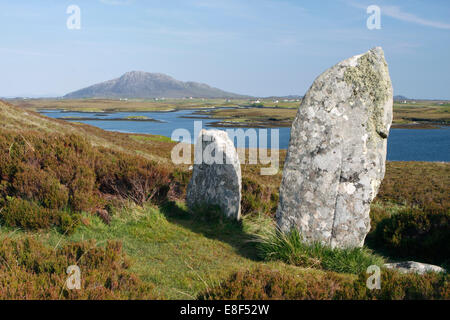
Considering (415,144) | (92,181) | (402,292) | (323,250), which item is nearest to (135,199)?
(92,181)

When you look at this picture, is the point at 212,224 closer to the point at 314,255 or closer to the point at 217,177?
the point at 217,177

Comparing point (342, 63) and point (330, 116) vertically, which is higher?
point (342, 63)

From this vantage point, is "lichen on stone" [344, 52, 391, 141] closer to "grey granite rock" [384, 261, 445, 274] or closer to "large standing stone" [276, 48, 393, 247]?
"large standing stone" [276, 48, 393, 247]

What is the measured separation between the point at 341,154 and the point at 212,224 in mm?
3815

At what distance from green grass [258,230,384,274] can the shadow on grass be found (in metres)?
0.67

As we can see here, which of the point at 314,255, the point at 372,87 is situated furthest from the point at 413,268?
the point at 372,87

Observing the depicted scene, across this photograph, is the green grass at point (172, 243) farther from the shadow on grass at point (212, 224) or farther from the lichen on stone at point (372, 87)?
the lichen on stone at point (372, 87)

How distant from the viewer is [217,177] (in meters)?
9.83

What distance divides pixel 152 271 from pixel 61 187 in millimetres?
3700

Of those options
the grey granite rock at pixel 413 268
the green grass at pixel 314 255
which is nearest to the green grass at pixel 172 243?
the green grass at pixel 314 255

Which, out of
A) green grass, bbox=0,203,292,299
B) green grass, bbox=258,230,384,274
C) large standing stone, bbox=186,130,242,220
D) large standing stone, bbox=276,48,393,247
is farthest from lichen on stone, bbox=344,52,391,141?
large standing stone, bbox=186,130,242,220

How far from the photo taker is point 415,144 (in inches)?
3152

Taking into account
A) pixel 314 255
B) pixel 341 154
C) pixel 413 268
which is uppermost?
pixel 341 154
